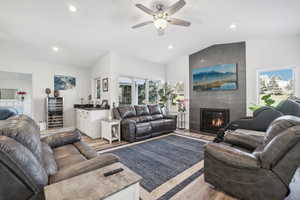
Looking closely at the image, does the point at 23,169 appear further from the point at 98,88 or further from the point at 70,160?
the point at 98,88

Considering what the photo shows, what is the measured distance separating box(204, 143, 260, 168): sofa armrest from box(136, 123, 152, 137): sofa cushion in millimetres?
2452

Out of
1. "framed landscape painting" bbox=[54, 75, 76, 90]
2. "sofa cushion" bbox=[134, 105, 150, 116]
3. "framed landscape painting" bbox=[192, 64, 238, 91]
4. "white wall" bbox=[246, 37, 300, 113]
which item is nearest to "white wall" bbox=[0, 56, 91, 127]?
"framed landscape painting" bbox=[54, 75, 76, 90]

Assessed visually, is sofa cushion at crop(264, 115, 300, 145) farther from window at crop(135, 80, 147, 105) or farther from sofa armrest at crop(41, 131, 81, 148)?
window at crop(135, 80, 147, 105)

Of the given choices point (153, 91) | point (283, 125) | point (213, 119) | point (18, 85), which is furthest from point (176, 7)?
point (18, 85)

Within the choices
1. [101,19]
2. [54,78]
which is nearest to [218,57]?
[101,19]

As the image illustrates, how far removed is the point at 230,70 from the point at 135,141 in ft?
12.9

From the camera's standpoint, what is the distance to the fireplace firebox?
486 cm

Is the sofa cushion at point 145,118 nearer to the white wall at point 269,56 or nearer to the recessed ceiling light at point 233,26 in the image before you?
the white wall at point 269,56

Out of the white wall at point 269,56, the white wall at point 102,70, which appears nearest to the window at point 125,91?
the white wall at point 102,70

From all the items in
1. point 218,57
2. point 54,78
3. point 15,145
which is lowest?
point 15,145

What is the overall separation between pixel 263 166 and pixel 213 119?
3743 mm

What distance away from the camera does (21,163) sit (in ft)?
3.20

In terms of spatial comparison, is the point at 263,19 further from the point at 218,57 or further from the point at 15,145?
the point at 15,145

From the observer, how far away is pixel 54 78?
5508 mm
